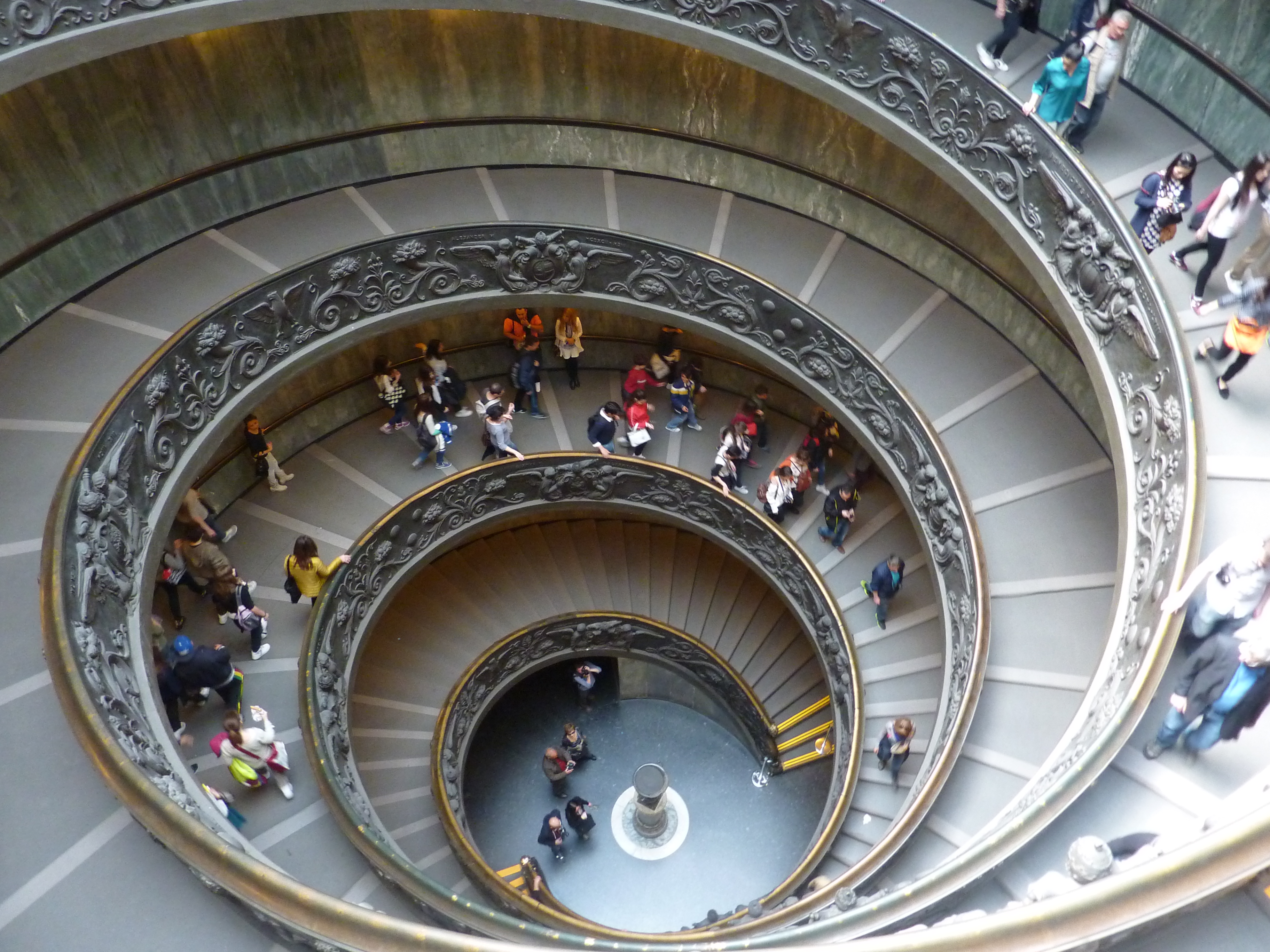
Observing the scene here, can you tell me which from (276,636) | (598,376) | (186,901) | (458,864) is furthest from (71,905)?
(598,376)

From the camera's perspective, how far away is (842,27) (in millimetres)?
9945

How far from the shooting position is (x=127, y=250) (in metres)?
11.6

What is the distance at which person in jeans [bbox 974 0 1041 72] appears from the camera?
396 inches

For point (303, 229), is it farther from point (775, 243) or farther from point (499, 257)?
point (775, 243)

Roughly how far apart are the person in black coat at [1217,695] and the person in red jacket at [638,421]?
345 inches

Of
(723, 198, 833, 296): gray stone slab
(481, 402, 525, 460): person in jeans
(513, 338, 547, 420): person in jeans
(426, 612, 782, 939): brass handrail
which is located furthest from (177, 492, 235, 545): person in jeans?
(723, 198, 833, 296): gray stone slab

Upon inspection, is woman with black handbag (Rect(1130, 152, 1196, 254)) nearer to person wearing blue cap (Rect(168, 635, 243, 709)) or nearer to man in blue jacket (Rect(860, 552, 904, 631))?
man in blue jacket (Rect(860, 552, 904, 631))

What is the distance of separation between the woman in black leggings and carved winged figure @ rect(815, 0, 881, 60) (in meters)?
3.75

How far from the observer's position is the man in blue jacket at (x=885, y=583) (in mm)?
11625

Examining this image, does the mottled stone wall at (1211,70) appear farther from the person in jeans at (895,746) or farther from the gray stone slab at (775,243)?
the person in jeans at (895,746)

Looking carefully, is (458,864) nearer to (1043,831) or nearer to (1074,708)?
(1074,708)

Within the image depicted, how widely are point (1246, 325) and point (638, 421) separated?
27.1 feet

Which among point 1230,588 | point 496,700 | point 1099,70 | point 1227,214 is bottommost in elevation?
point 496,700

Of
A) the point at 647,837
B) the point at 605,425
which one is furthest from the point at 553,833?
the point at 605,425
